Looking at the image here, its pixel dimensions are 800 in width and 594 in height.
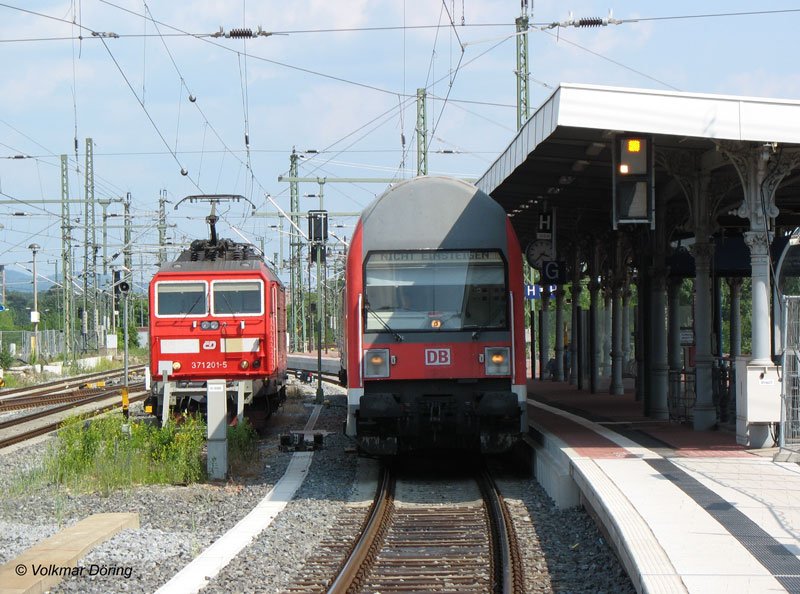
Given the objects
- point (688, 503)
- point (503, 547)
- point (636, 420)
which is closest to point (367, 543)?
point (503, 547)

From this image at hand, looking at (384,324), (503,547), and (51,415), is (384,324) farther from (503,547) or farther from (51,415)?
(51,415)

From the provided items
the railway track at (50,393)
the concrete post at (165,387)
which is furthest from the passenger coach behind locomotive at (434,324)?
the railway track at (50,393)

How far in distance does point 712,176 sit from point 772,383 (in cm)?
370

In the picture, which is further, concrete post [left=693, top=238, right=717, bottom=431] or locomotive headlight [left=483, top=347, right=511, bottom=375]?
concrete post [left=693, top=238, right=717, bottom=431]

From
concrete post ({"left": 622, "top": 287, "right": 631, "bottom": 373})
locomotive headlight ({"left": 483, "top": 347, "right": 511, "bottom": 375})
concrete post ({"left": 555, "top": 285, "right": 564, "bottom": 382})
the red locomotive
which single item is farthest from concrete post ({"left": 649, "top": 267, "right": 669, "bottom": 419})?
concrete post ({"left": 555, "top": 285, "right": 564, "bottom": 382})

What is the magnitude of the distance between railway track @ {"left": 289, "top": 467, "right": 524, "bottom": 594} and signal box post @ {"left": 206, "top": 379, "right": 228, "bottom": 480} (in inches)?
90.7

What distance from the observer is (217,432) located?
1423 cm

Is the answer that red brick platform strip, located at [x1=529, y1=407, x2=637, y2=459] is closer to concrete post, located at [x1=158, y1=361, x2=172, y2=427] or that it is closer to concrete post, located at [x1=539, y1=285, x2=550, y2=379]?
concrete post, located at [x1=158, y1=361, x2=172, y2=427]

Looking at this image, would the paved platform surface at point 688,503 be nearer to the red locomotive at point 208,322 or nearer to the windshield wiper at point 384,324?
the windshield wiper at point 384,324

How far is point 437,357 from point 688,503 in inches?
176

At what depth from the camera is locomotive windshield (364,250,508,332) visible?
13.5 m

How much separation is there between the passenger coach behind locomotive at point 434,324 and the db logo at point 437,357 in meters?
0.01

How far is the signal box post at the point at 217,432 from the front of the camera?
14.2 m

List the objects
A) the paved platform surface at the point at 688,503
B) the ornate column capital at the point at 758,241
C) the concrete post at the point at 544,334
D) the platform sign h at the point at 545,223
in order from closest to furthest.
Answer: the paved platform surface at the point at 688,503 < the ornate column capital at the point at 758,241 < the platform sign h at the point at 545,223 < the concrete post at the point at 544,334
